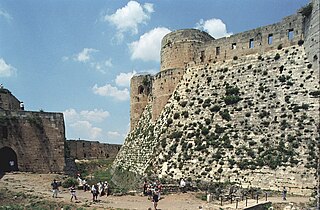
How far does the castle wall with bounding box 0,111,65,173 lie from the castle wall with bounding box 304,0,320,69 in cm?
2096

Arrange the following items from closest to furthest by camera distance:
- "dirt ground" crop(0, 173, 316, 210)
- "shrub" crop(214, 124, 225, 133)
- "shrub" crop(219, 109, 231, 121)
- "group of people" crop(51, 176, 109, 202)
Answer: "dirt ground" crop(0, 173, 316, 210) < "group of people" crop(51, 176, 109, 202) < "shrub" crop(214, 124, 225, 133) < "shrub" crop(219, 109, 231, 121)

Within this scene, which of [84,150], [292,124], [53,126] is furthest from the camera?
[84,150]

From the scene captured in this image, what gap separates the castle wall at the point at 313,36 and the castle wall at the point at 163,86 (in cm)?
1138

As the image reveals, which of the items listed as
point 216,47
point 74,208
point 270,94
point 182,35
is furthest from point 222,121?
point 74,208

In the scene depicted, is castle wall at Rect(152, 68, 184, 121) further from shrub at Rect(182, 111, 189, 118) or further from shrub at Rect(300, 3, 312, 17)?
shrub at Rect(300, 3, 312, 17)

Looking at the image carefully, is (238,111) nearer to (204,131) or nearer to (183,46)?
(204,131)

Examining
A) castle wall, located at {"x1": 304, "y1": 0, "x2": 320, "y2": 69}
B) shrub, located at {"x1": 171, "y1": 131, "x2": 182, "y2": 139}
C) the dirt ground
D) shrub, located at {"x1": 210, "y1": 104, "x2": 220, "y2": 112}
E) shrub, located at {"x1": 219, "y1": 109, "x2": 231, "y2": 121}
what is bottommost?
the dirt ground

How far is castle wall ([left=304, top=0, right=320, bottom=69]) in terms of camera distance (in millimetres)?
20842

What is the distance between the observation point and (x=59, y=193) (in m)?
20.3

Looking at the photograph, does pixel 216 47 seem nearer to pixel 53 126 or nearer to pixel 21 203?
pixel 53 126

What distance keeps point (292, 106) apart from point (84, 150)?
34412 mm

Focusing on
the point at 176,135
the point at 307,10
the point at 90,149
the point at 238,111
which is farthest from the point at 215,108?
the point at 90,149

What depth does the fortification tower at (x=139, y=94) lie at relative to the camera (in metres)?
36.4

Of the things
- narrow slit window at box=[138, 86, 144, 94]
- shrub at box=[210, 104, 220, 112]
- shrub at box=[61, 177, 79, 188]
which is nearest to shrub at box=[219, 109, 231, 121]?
shrub at box=[210, 104, 220, 112]
